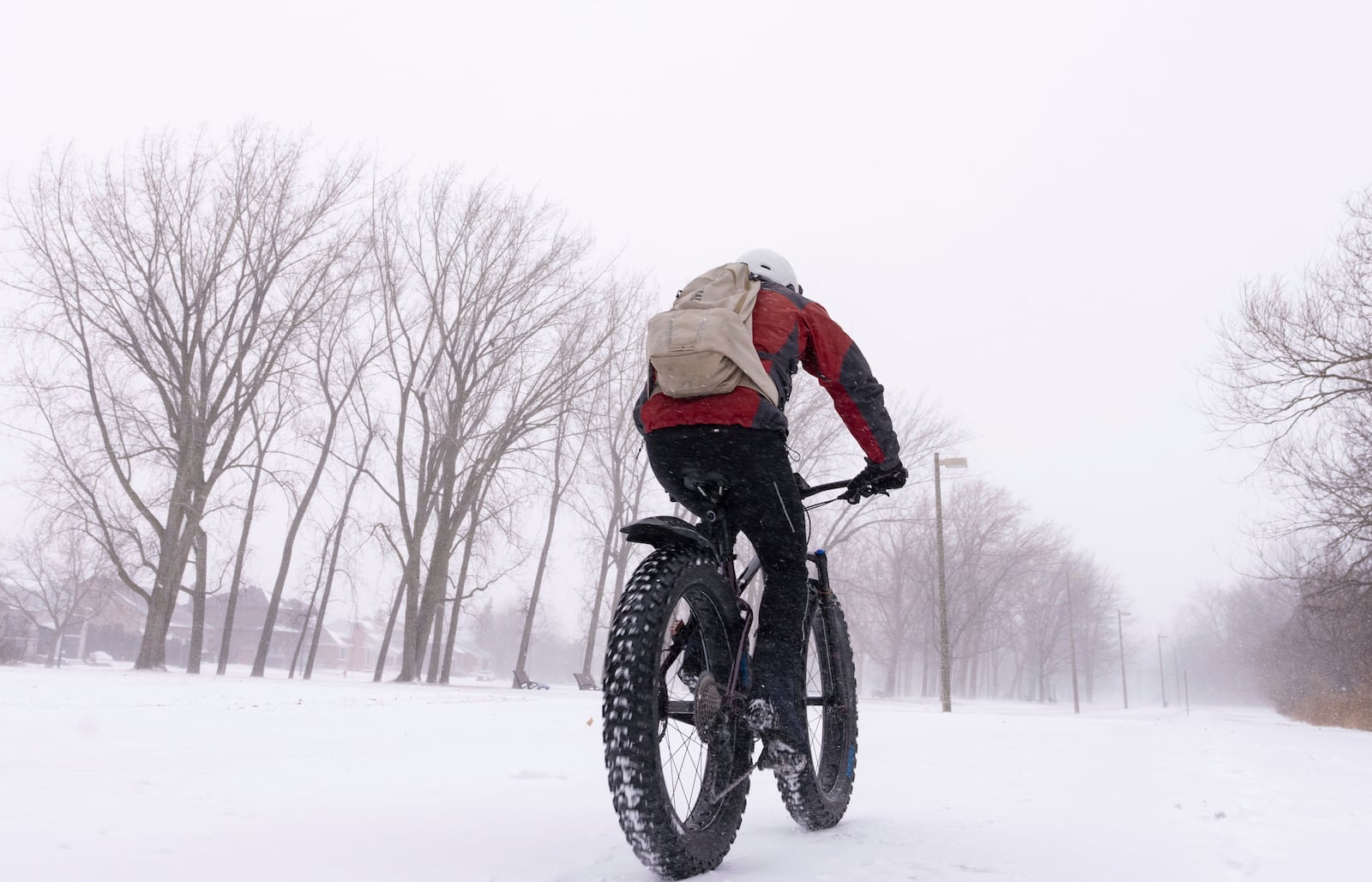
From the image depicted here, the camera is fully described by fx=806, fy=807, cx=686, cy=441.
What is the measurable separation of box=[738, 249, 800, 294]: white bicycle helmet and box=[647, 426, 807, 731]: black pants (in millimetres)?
669

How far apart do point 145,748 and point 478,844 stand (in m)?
2.89

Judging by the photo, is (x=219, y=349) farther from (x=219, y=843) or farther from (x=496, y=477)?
(x=219, y=843)

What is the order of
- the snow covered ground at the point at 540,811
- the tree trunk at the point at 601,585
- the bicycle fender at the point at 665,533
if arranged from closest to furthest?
1. the snow covered ground at the point at 540,811
2. the bicycle fender at the point at 665,533
3. the tree trunk at the point at 601,585

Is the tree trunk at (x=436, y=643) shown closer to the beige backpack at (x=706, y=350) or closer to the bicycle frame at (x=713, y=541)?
the bicycle frame at (x=713, y=541)

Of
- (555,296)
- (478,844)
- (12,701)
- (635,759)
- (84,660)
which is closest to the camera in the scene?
(635,759)

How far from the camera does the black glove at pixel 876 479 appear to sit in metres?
2.88

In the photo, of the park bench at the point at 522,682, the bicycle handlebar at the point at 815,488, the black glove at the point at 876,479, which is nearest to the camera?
the bicycle handlebar at the point at 815,488

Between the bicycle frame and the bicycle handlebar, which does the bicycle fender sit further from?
the bicycle handlebar

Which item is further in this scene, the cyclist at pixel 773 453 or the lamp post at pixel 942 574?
the lamp post at pixel 942 574

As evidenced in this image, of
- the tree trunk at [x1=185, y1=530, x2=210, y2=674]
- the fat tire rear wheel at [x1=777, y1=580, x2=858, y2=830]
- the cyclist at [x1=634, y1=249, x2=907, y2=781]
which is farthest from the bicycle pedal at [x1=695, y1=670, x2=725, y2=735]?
the tree trunk at [x1=185, y1=530, x2=210, y2=674]

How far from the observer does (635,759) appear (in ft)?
6.50

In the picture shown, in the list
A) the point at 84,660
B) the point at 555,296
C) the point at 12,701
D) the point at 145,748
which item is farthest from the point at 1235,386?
the point at 84,660

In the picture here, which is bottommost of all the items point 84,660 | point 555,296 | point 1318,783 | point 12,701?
point 84,660

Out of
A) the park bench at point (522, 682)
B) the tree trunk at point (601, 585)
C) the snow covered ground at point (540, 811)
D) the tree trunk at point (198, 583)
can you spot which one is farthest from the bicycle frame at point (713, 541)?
the tree trunk at point (601, 585)
